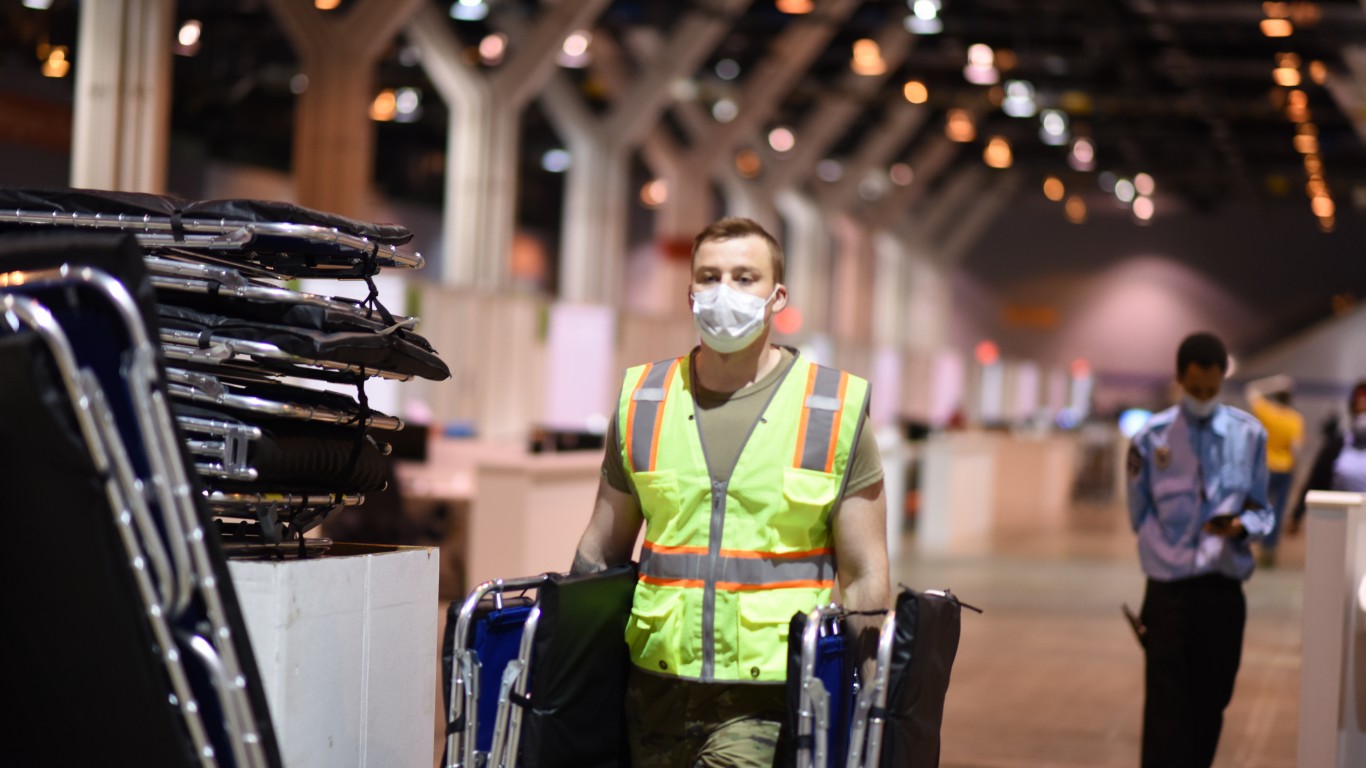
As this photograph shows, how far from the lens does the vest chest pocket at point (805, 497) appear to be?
3.20 m

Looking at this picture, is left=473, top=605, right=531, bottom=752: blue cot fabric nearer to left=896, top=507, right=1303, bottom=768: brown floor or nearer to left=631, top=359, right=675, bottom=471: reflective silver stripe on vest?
left=631, top=359, right=675, bottom=471: reflective silver stripe on vest

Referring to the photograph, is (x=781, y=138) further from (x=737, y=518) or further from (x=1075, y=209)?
(x=737, y=518)

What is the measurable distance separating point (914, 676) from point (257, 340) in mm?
1400

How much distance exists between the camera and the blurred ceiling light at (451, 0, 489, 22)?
803 inches

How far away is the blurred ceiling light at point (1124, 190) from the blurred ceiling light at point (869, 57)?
1498 cm

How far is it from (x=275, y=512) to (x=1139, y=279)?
129ft

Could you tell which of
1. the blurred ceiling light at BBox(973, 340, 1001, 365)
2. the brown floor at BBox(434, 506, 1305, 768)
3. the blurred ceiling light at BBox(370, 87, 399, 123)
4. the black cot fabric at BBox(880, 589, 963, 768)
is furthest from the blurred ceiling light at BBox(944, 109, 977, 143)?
the black cot fabric at BBox(880, 589, 963, 768)

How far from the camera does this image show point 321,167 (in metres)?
16.8

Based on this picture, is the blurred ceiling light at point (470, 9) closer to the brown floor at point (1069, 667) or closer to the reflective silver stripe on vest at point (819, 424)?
the brown floor at point (1069, 667)

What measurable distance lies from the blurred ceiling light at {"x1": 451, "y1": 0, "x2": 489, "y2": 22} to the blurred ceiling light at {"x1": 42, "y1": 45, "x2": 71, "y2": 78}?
4849mm

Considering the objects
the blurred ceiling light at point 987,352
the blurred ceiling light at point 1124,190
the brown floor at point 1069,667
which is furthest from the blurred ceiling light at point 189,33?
the blurred ceiling light at point 1124,190

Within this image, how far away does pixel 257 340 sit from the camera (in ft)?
10.5

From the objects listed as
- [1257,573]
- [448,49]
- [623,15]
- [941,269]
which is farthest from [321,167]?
[941,269]

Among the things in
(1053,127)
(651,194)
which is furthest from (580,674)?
(651,194)
